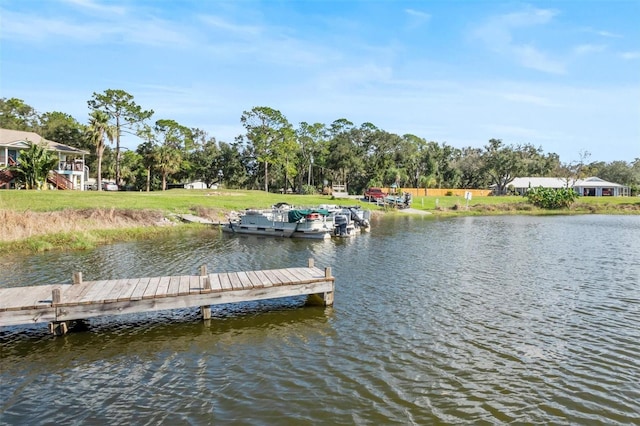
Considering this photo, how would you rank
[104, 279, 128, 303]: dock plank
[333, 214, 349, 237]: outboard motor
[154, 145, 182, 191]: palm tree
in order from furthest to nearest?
[154, 145, 182, 191]: palm tree, [333, 214, 349, 237]: outboard motor, [104, 279, 128, 303]: dock plank

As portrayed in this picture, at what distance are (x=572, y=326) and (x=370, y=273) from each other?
853cm

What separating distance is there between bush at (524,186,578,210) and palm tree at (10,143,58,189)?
7155cm

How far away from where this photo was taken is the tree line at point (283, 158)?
244 ft

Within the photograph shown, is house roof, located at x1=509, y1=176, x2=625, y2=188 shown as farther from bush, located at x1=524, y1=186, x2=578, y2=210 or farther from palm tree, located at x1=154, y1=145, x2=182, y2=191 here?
palm tree, located at x1=154, y1=145, x2=182, y2=191

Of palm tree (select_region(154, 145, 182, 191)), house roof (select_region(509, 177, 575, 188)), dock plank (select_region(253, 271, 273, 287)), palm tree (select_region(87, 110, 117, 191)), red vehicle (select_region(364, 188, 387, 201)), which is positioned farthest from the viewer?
house roof (select_region(509, 177, 575, 188))

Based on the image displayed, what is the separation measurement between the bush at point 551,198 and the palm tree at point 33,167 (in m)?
71.5

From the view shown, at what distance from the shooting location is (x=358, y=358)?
9734 millimetres

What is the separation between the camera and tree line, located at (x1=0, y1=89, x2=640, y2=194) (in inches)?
2933

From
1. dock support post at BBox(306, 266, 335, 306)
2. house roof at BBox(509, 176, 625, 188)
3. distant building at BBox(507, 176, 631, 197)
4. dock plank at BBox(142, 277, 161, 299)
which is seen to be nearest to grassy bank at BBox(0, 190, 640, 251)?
dock plank at BBox(142, 277, 161, 299)

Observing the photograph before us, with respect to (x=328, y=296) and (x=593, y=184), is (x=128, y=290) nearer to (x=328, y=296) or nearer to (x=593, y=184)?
(x=328, y=296)

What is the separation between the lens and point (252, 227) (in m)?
33.3

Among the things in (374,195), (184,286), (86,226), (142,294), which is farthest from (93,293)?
(374,195)

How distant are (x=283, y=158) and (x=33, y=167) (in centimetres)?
4486

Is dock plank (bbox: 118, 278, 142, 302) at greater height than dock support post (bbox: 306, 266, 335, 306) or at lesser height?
greater
